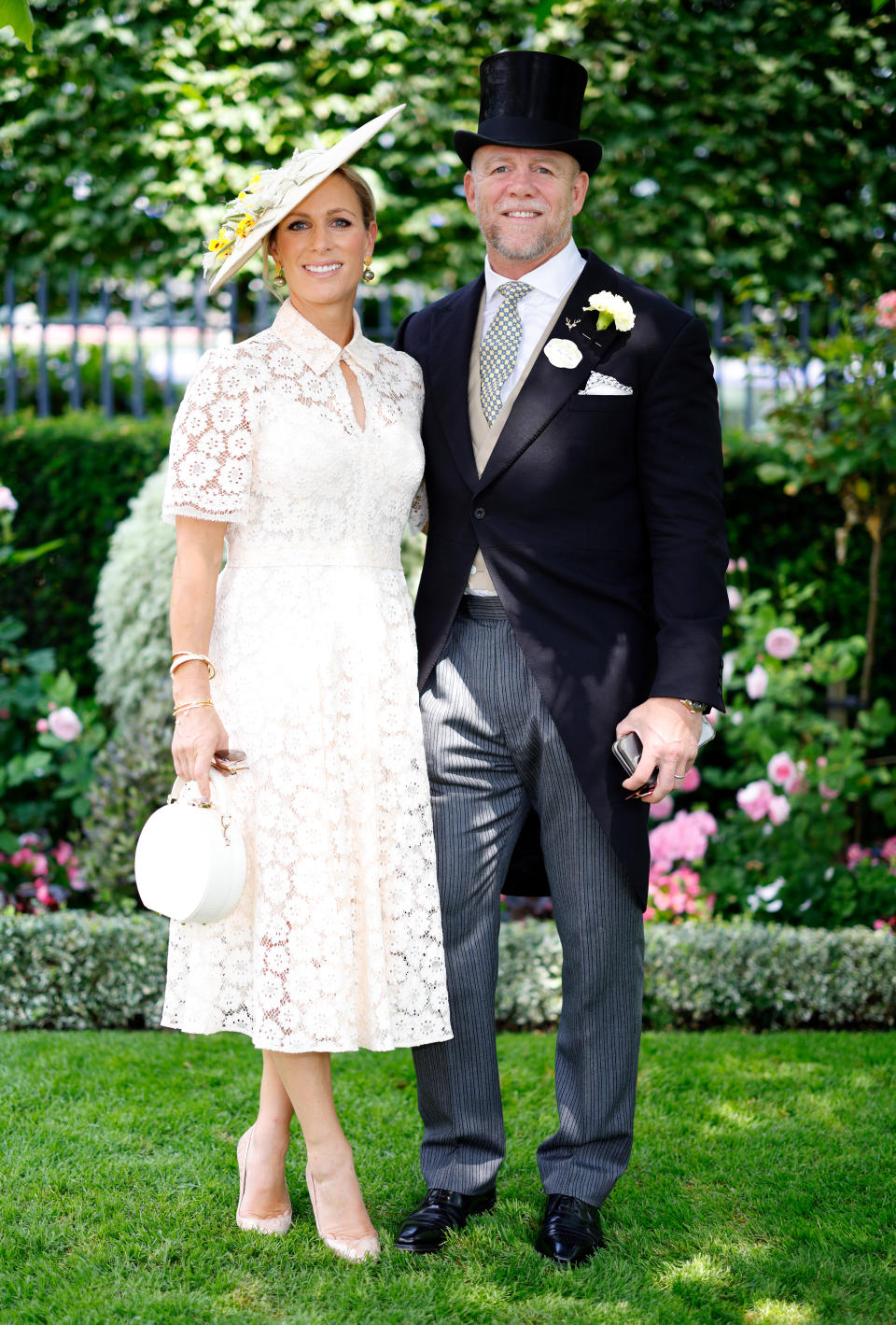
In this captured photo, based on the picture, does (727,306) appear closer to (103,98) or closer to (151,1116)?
(103,98)

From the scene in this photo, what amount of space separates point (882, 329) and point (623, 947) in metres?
3.17

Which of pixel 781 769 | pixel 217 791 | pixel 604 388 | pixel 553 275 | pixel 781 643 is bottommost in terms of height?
pixel 781 769

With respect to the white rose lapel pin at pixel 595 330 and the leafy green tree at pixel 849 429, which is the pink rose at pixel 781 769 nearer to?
the leafy green tree at pixel 849 429

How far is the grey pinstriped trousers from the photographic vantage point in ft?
8.32

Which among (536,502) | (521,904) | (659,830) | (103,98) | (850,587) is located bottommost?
(521,904)

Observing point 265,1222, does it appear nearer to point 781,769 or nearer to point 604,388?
point 604,388

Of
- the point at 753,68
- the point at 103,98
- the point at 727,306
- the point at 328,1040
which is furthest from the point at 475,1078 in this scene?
the point at 103,98

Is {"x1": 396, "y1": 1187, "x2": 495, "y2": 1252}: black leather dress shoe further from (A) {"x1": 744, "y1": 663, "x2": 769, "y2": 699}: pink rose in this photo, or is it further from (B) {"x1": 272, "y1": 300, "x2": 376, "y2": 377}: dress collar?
(A) {"x1": 744, "y1": 663, "x2": 769, "y2": 699}: pink rose

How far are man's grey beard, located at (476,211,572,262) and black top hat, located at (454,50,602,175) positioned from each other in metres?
0.15

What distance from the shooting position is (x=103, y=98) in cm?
649

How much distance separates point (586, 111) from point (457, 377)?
423 cm

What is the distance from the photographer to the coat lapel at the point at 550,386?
251 centimetres

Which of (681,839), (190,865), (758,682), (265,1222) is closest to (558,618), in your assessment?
(190,865)

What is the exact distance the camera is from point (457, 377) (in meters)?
2.62
